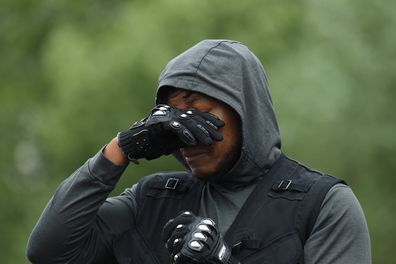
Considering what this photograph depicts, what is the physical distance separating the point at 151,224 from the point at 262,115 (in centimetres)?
64

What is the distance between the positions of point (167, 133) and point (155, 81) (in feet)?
33.5

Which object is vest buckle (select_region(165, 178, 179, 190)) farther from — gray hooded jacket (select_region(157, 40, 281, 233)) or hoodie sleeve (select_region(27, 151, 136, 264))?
hoodie sleeve (select_region(27, 151, 136, 264))

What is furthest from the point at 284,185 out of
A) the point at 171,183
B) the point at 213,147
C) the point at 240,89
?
the point at 171,183

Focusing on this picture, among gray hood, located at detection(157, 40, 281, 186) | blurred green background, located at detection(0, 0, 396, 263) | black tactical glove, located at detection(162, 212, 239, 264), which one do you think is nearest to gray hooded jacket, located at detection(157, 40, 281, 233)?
gray hood, located at detection(157, 40, 281, 186)

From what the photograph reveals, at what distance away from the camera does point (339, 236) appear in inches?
201

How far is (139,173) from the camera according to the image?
15469 mm

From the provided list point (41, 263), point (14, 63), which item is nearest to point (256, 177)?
point (41, 263)

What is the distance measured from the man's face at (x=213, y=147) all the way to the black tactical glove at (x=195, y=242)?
326 mm

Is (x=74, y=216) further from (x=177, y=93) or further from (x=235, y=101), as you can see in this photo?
(x=235, y=101)

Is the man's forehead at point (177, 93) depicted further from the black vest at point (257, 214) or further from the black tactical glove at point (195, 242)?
the black tactical glove at point (195, 242)

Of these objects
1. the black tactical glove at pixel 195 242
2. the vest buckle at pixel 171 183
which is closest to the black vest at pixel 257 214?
the vest buckle at pixel 171 183

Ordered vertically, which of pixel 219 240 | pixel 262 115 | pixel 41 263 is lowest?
pixel 41 263

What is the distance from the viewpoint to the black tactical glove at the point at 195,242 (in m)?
5.03

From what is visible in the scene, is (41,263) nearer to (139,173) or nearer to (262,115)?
(262,115)
